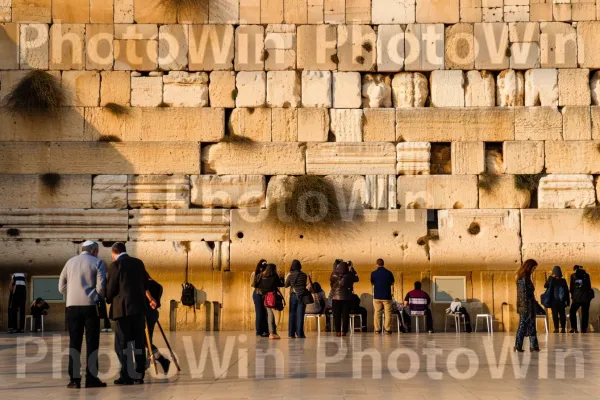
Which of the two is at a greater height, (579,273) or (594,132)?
(594,132)

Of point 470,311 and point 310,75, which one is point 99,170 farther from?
point 470,311

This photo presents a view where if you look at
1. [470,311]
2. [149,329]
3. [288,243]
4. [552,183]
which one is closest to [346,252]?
[288,243]

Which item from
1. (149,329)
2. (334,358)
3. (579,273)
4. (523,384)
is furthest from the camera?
(579,273)

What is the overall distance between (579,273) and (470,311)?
6.55 ft

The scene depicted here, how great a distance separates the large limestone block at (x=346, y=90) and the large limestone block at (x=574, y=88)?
363cm

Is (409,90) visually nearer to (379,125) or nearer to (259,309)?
(379,125)

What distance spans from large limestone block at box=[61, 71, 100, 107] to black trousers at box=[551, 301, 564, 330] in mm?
8826

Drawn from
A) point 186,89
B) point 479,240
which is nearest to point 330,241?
point 479,240

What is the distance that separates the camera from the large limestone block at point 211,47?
19469 millimetres

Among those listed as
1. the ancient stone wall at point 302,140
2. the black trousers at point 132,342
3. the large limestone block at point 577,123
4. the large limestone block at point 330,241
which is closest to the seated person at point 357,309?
the ancient stone wall at point 302,140

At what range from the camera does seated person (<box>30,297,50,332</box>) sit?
1875 cm

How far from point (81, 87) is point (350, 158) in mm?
5003

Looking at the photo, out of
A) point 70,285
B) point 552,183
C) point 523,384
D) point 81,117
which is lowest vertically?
point 523,384

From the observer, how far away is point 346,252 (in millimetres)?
19219
